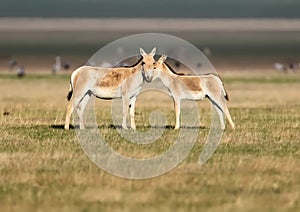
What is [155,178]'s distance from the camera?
15.7m

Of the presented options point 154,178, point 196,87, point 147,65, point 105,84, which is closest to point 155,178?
point 154,178

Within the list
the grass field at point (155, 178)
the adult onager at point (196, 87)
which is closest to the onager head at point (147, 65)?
the adult onager at point (196, 87)

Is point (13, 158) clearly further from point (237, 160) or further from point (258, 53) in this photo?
point (258, 53)

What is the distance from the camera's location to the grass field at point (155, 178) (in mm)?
13727

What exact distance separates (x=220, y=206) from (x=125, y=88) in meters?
9.64

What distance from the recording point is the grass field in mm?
13727

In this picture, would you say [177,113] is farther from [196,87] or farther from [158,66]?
[158,66]

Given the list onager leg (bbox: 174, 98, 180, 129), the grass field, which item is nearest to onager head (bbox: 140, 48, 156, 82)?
onager leg (bbox: 174, 98, 180, 129)

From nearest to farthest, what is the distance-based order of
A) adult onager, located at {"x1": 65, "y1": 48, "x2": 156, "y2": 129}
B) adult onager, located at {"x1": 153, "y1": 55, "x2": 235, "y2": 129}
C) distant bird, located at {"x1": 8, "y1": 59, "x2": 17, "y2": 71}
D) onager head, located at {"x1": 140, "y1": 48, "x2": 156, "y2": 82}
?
onager head, located at {"x1": 140, "y1": 48, "x2": 156, "y2": 82}
adult onager, located at {"x1": 65, "y1": 48, "x2": 156, "y2": 129}
adult onager, located at {"x1": 153, "y1": 55, "x2": 235, "y2": 129}
distant bird, located at {"x1": 8, "y1": 59, "x2": 17, "y2": 71}

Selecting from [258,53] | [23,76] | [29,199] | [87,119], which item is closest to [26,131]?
[87,119]

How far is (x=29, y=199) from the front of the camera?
45.9 feet

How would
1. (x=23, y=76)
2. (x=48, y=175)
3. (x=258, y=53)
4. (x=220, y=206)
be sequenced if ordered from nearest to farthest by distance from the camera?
(x=220, y=206), (x=48, y=175), (x=23, y=76), (x=258, y=53)


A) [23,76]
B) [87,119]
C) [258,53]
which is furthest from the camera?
[258,53]

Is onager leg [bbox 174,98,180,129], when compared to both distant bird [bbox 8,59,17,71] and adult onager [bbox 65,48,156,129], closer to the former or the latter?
adult onager [bbox 65,48,156,129]
